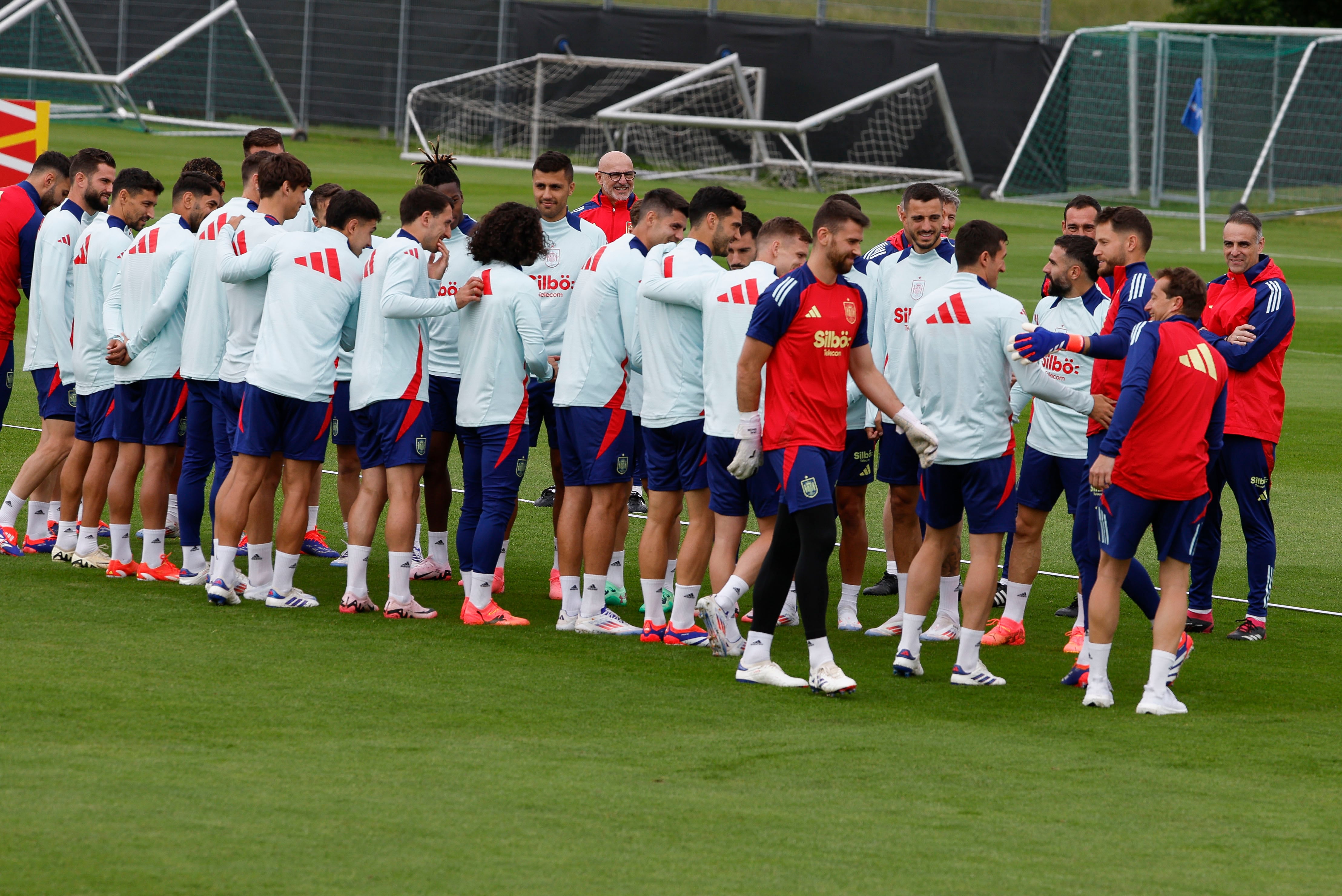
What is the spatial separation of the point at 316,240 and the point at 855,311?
9.79 ft

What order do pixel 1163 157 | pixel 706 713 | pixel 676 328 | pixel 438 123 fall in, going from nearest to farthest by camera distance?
pixel 706 713, pixel 676 328, pixel 1163 157, pixel 438 123

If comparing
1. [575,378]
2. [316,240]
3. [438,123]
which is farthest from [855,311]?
[438,123]

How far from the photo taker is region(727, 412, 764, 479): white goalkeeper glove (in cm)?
698

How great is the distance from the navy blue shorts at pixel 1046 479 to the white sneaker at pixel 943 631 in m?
0.73

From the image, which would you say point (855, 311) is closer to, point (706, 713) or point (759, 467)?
point (759, 467)

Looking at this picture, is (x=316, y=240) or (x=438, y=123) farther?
(x=438, y=123)

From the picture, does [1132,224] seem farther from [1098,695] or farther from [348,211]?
[348,211]

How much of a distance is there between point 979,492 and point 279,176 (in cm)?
398

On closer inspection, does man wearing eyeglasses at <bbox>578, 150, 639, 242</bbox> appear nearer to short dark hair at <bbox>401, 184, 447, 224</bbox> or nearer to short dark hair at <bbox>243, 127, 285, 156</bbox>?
short dark hair at <bbox>401, 184, 447, 224</bbox>

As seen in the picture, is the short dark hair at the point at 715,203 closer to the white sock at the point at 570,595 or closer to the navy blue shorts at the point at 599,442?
the navy blue shorts at the point at 599,442

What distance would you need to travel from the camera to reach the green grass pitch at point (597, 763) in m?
4.71

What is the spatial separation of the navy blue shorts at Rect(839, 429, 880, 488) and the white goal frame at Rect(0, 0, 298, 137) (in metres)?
31.1

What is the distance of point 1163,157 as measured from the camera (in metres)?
34.6

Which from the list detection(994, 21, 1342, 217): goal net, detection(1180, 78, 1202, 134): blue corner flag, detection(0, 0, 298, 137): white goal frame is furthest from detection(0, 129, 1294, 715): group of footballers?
detection(0, 0, 298, 137): white goal frame
